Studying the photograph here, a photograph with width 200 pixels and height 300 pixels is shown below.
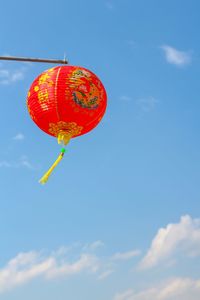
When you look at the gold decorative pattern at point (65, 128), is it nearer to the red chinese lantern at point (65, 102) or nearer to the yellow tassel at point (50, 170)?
the red chinese lantern at point (65, 102)

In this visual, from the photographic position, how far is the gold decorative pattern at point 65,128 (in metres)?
12.4

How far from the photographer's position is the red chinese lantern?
12.1 metres

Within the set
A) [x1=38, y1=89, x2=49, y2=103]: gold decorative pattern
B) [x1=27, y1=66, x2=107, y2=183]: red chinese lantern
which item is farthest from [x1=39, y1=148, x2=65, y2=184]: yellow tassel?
[x1=38, y1=89, x2=49, y2=103]: gold decorative pattern

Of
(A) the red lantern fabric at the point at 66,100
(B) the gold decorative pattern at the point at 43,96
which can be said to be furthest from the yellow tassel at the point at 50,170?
(B) the gold decorative pattern at the point at 43,96

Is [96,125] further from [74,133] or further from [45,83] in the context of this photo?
[45,83]

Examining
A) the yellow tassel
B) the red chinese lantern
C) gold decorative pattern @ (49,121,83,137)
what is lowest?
the yellow tassel

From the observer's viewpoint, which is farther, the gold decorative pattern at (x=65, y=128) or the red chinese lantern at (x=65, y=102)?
the gold decorative pattern at (x=65, y=128)

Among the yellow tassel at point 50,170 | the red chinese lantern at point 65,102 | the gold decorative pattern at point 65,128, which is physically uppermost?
the red chinese lantern at point 65,102

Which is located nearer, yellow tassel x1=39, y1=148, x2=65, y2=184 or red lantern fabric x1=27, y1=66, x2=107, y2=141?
red lantern fabric x1=27, y1=66, x2=107, y2=141

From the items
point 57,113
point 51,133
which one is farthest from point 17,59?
point 51,133

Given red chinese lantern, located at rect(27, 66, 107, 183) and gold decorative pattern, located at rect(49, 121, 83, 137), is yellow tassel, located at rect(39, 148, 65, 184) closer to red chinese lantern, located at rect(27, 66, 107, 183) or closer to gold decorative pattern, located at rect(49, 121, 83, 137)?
red chinese lantern, located at rect(27, 66, 107, 183)

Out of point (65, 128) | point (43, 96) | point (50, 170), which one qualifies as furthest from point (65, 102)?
point (50, 170)

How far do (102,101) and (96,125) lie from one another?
1.97ft

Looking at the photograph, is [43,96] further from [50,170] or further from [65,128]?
[50,170]
